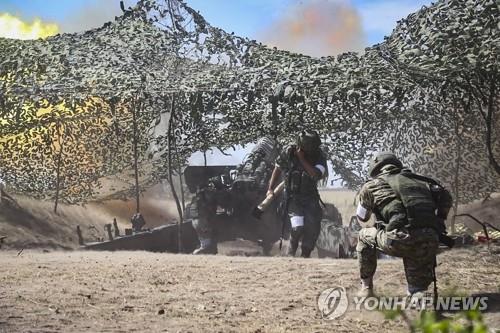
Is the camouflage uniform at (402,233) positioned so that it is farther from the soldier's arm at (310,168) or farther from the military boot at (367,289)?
the soldier's arm at (310,168)

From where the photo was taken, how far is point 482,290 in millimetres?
6383

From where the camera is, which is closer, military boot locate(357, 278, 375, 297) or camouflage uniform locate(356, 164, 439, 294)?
camouflage uniform locate(356, 164, 439, 294)

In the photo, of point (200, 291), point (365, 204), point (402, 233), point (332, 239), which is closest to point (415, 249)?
point (402, 233)

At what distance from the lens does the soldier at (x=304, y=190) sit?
408 inches

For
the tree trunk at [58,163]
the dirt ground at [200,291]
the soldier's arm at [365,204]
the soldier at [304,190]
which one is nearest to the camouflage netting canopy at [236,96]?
the tree trunk at [58,163]

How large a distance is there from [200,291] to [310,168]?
4.20 m

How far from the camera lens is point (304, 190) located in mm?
10477

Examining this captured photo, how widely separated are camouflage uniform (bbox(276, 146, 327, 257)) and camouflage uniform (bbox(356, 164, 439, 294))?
4532 mm

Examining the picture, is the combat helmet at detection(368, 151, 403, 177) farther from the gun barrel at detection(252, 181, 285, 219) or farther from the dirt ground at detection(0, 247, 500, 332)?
the gun barrel at detection(252, 181, 285, 219)

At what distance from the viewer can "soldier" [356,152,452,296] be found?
17.5 ft

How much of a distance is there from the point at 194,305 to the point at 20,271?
3.11 meters

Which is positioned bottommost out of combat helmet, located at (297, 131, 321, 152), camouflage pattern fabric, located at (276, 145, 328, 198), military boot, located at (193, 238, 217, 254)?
military boot, located at (193, 238, 217, 254)

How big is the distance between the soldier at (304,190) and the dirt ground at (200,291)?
154cm

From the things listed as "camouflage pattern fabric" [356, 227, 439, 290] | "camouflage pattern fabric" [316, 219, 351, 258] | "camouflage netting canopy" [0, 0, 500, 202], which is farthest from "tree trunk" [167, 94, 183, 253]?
"camouflage pattern fabric" [356, 227, 439, 290]
